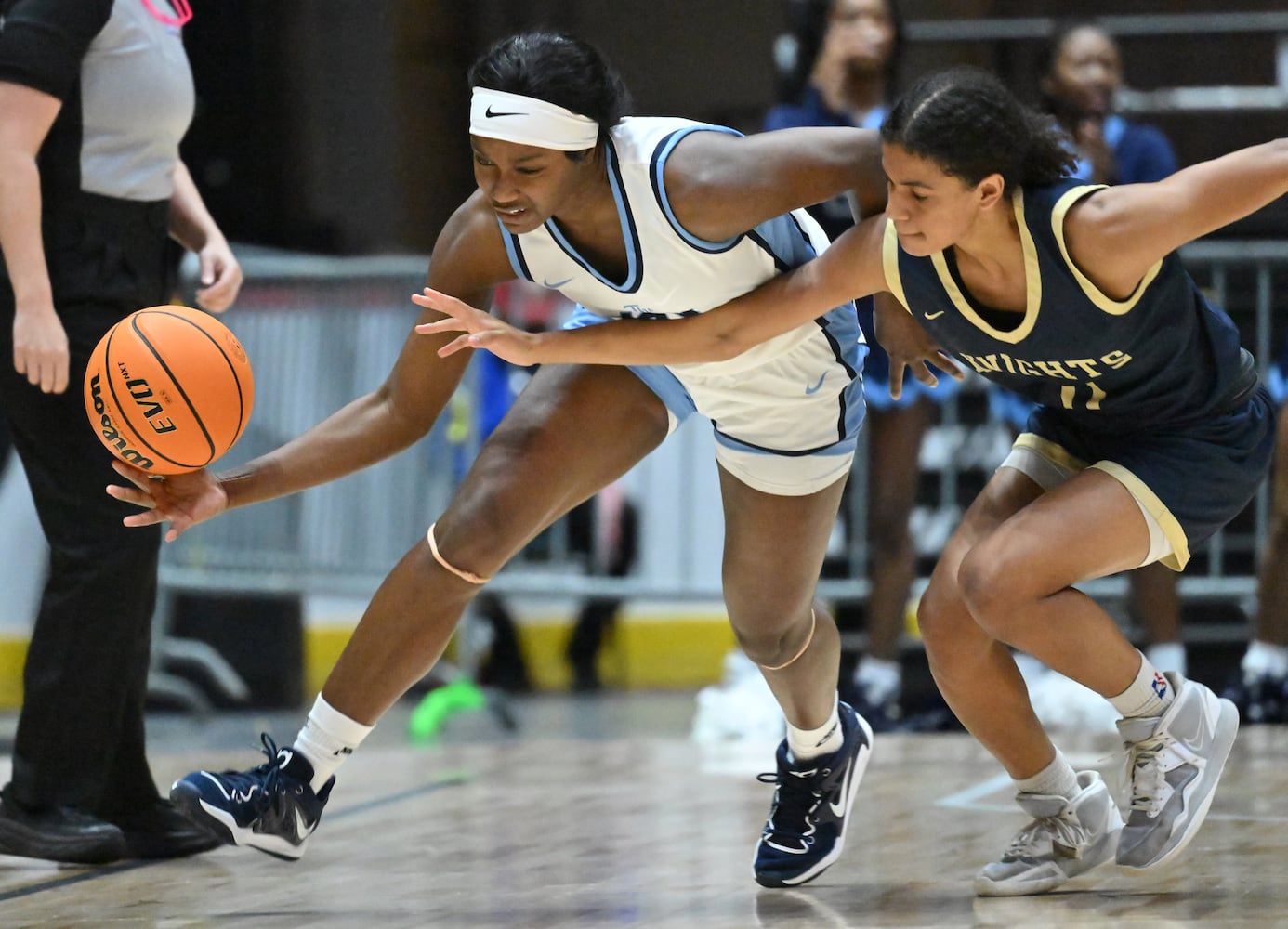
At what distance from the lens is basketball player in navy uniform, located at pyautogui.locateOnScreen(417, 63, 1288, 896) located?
106 inches

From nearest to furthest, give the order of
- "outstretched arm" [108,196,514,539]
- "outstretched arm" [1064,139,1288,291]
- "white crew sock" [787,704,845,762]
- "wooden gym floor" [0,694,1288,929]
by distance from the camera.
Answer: "outstretched arm" [1064,139,1288,291] → "wooden gym floor" [0,694,1288,929] → "outstretched arm" [108,196,514,539] → "white crew sock" [787,704,845,762]

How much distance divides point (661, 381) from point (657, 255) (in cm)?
36

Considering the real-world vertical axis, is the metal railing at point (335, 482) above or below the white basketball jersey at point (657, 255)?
below

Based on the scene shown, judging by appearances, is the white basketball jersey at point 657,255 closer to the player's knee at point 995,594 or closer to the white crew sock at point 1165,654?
the player's knee at point 995,594

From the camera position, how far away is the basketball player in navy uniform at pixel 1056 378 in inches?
106

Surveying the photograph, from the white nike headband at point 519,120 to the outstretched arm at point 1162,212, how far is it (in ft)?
2.96

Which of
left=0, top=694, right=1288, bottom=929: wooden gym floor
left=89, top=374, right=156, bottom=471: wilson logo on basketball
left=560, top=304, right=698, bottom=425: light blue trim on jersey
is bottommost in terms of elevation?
left=0, top=694, right=1288, bottom=929: wooden gym floor

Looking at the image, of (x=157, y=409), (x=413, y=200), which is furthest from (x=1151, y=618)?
(x=413, y=200)

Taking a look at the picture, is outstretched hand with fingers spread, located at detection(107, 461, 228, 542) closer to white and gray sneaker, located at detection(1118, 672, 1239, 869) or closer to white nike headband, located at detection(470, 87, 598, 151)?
white nike headband, located at detection(470, 87, 598, 151)

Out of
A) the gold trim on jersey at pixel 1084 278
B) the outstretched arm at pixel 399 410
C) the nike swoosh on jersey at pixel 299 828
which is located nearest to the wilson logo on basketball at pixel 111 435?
the outstretched arm at pixel 399 410

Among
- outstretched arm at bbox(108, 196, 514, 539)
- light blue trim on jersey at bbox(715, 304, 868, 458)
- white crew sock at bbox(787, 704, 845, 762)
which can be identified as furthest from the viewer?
white crew sock at bbox(787, 704, 845, 762)

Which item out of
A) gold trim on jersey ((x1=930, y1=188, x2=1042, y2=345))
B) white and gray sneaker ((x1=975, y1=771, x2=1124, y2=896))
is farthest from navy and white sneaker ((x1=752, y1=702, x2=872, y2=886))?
gold trim on jersey ((x1=930, y1=188, x2=1042, y2=345))

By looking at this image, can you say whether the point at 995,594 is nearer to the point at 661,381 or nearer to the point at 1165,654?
the point at 661,381

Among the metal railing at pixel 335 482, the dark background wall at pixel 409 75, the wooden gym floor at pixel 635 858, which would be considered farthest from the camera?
the dark background wall at pixel 409 75
